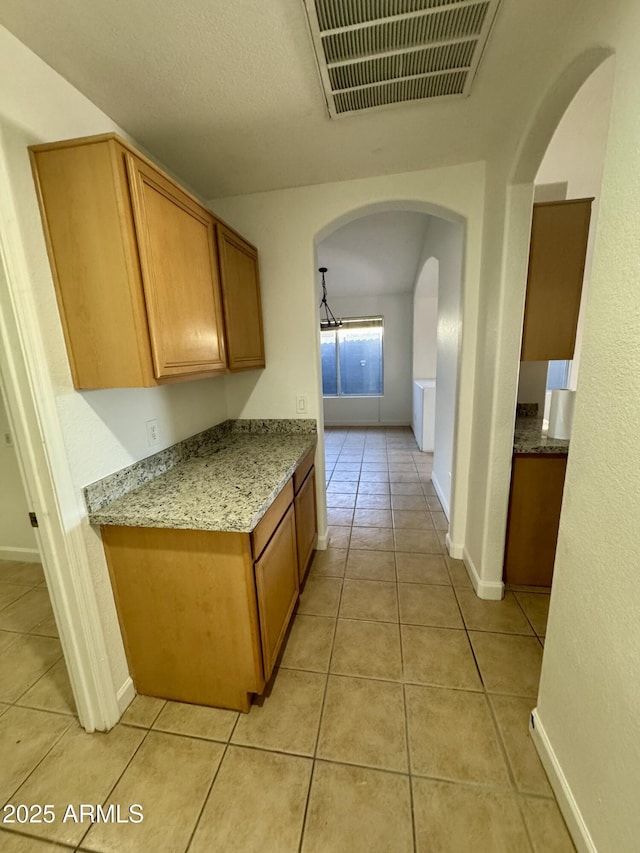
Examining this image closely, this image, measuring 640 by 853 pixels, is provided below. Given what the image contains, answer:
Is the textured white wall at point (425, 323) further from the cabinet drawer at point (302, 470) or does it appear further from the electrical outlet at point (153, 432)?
the electrical outlet at point (153, 432)

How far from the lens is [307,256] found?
218 cm

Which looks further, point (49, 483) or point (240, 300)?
point (240, 300)

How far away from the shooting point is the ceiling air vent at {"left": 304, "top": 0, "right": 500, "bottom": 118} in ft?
3.43

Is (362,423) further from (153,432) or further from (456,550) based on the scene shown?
(153,432)

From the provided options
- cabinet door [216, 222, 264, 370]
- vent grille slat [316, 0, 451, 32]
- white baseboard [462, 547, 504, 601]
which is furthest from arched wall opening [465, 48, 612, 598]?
cabinet door [216, 222, 264, 370]

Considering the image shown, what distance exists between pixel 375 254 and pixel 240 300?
3.44 m

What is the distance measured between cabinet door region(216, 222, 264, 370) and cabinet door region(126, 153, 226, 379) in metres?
0.08

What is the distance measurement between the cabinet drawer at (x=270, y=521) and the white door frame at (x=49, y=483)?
639mm

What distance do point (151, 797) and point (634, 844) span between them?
1.39m

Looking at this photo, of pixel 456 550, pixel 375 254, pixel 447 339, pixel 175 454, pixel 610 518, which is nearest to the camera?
pixel 610 518

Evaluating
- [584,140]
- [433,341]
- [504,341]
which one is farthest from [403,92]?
[433,341]

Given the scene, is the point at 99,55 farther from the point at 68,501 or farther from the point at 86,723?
the point at 86,723

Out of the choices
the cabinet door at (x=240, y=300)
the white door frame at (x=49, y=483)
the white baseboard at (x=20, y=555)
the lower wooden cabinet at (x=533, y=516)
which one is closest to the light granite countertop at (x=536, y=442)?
the lower wooden cabinet at (x=533, y=516)

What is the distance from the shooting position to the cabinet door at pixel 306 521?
1982mm
